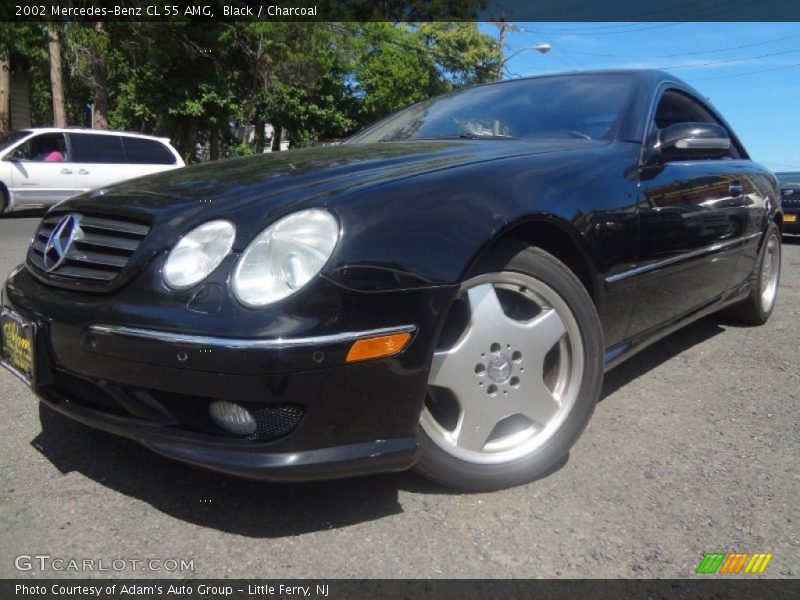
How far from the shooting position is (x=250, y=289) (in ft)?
5.85

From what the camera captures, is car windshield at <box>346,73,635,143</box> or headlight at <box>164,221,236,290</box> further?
car windshield at <box>346,73,635,143</box>

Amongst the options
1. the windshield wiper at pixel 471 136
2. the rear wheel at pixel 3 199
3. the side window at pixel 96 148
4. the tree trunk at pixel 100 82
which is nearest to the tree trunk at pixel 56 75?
the tree trunk at pixel 100 82

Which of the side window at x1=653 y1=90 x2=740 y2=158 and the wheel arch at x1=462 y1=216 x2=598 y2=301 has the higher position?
the side window at x1=653 y1=90 x2=740 y2=158

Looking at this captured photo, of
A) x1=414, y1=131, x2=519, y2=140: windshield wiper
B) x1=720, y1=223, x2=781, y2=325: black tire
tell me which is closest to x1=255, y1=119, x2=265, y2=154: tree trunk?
x1=720, y1=223, x2=781, y2=325: black tire

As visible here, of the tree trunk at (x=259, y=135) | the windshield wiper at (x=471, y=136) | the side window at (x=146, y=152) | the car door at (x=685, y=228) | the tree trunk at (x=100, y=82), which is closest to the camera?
the car door at (x=685, y=228)

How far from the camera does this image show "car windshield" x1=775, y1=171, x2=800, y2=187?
1179 centimetres

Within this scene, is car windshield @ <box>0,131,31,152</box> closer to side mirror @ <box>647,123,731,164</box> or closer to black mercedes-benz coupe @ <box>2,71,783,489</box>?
black mercedes-benz coupe @ <box>2,71,783,489</box>

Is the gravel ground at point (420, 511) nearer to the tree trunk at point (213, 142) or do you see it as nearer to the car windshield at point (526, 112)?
the car windshield at point (526, 112)

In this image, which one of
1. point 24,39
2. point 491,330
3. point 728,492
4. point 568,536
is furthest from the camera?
point 24,39

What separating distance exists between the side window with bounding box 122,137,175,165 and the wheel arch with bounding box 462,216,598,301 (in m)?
11.7

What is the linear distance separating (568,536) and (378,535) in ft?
1.82

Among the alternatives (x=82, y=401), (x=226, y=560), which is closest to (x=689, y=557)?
(x=226, y=560)
